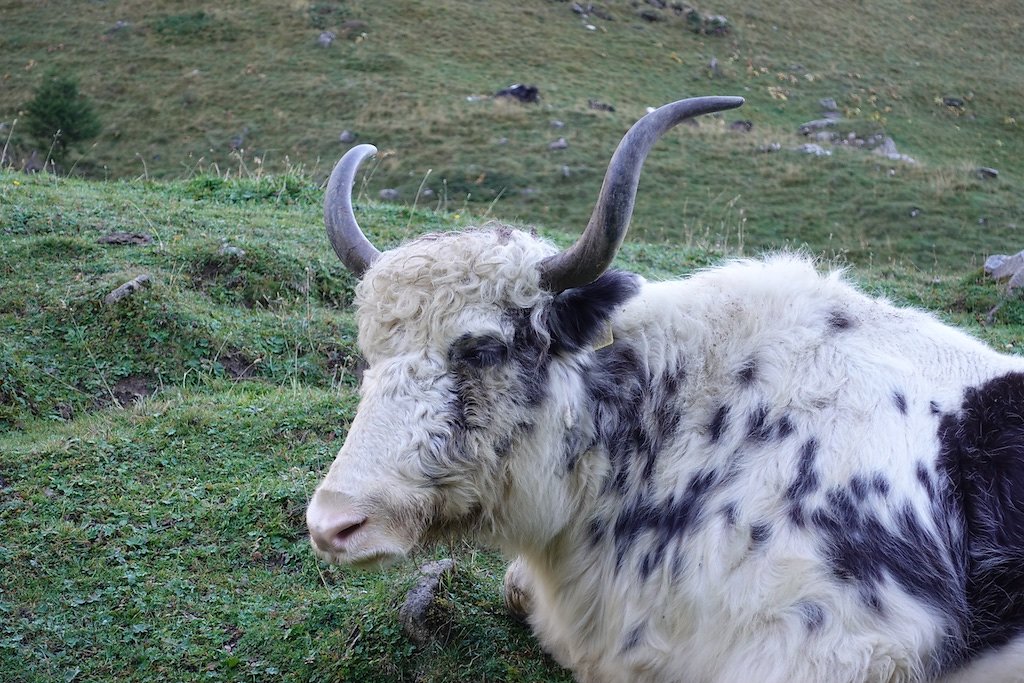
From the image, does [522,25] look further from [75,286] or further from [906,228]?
[75,286]

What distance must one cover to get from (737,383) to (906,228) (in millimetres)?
17247

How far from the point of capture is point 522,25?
1485 inches

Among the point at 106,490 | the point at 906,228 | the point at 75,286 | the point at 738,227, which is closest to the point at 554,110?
the point at 738,227

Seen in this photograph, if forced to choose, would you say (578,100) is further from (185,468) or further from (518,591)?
(518,591)

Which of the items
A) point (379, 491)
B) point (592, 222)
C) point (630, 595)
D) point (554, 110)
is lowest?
point (554, 110)

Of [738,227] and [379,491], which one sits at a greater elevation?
[379,491]

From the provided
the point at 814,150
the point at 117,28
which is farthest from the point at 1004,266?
the point at 117,28

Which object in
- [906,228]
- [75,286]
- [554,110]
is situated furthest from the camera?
[554,110]

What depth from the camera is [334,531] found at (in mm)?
3322

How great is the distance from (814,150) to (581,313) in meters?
23.6

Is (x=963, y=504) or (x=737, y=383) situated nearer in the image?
(x=963, y=504)

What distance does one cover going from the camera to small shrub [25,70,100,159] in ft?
92.1

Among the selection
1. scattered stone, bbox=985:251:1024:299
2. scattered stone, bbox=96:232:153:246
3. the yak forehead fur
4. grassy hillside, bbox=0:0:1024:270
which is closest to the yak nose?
the yak forehead fur

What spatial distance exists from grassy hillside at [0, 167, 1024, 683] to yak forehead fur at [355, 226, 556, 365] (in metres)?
1.00
